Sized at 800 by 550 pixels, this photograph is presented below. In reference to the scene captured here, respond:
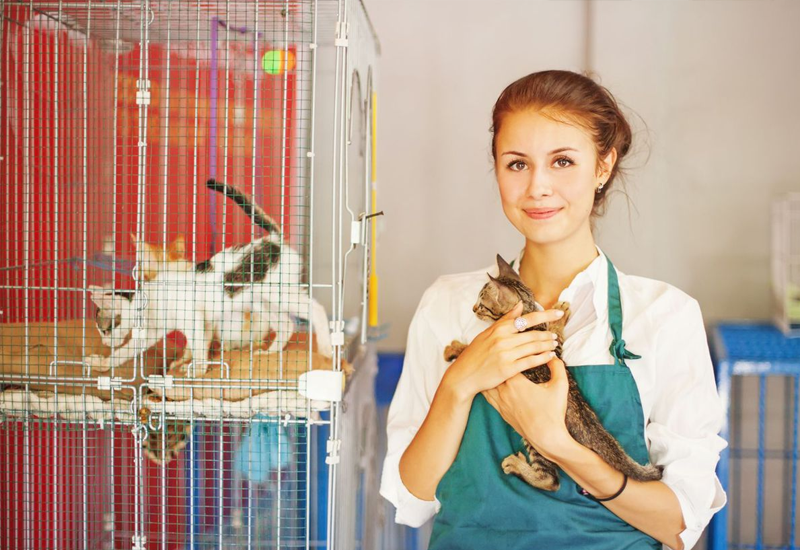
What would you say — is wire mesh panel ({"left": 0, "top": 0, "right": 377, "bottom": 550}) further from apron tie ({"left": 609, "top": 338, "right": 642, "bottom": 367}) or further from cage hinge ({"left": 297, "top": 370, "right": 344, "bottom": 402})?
apron tie ({"left": 609, "top": 338, "right": 642, "bottom": 367})

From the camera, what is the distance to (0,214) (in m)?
1.70

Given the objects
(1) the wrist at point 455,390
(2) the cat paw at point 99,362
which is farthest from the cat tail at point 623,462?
(2) the cat paw at point 99,362

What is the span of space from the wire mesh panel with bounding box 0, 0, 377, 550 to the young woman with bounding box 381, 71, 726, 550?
0.28 meters

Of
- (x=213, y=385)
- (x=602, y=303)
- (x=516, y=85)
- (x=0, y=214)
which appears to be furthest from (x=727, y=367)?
(x=0, y=214)

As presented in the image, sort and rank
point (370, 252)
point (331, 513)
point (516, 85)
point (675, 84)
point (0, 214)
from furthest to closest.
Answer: point (675, 84) < point (370, 252) < point (0, 214) < point (331, 513) < point (516, 85)

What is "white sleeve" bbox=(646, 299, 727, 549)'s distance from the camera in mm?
1135

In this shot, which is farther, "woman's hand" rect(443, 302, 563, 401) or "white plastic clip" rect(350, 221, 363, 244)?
"white plastic clip" rect(350, 221, 363, 244)

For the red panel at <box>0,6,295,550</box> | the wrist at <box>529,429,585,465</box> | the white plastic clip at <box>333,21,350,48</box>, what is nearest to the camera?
the wrist at <box>529,429,585,465</box>

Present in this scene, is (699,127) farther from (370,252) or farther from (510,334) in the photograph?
(510,334)

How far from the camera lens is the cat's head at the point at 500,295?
125 centimetres

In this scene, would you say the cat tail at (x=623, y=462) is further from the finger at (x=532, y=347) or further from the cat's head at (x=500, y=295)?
the cat's head at (x=500, y=295)

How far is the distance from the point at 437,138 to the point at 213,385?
3.93 ft

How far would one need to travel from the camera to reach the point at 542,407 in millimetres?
1134

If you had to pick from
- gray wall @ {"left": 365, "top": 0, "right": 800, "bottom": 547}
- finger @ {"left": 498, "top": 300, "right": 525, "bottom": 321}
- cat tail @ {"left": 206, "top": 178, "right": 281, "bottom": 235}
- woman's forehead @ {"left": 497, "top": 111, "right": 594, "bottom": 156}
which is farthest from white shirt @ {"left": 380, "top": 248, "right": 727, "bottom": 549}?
gray wall @ {"left": 365, "top": 0, "right": 800, "bottom": 547}
